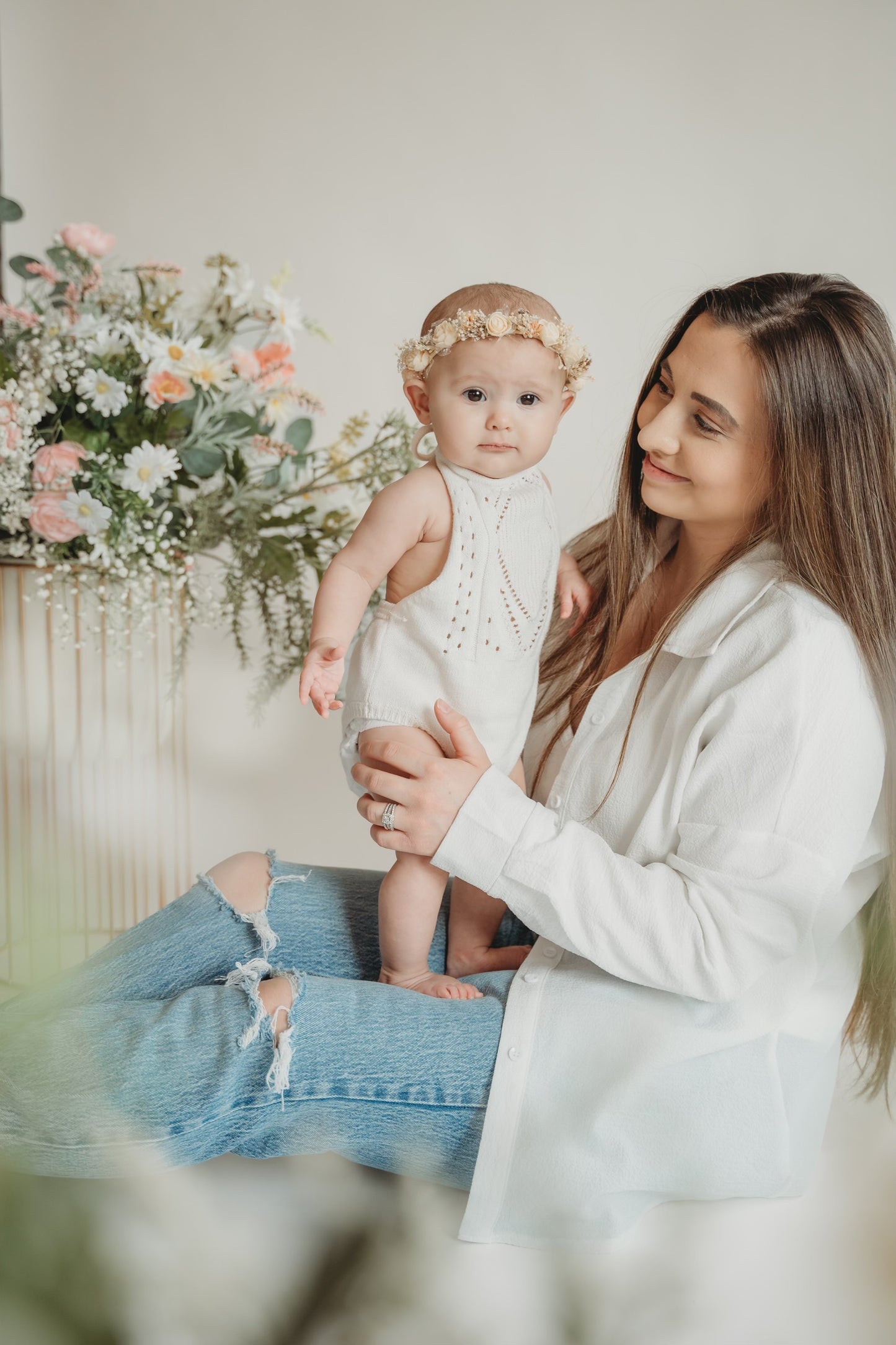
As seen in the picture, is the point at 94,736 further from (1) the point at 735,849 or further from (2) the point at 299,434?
(1) the point at 735,849

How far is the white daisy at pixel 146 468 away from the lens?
175 centimetres

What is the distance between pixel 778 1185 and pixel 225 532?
54.7 inches

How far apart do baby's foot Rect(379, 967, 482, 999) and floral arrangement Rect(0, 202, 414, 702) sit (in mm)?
833

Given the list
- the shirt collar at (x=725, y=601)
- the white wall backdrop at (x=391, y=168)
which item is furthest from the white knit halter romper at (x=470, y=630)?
the white wall backdrop at (x=391, y=168)

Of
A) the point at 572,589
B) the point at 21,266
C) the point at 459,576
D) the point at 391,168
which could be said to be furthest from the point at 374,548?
the point at 391,168

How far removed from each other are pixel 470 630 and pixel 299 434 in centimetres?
87

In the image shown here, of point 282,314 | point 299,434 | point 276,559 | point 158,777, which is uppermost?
point 282,314

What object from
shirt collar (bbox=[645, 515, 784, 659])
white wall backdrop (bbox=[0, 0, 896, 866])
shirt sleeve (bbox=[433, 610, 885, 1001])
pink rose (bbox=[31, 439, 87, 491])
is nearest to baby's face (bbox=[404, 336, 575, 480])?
shirt collar (bbox=[645, 515, 784, 659])

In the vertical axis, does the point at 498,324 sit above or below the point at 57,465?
above

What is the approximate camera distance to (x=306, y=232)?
2.62 meters

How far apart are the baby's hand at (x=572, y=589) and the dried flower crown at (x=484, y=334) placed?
28 cm

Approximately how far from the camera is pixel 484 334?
1.28 m

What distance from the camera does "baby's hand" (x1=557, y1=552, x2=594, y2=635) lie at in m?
1.49

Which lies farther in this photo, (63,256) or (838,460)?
(63,256)
